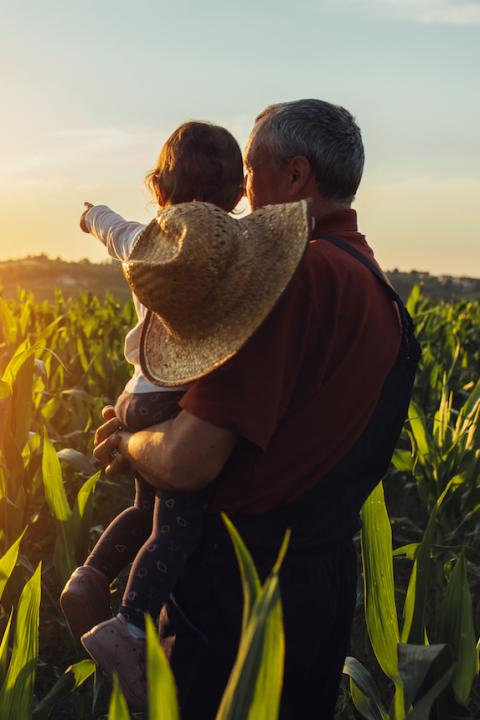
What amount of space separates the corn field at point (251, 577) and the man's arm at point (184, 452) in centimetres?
30

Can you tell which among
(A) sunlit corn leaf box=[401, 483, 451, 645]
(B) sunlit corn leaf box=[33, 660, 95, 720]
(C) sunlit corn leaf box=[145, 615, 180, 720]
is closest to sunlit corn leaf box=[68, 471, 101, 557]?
(B) sunlit corn leaf box=[33, 660, 95, 720]

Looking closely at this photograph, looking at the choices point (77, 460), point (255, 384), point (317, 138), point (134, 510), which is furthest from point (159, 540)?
point (77, 460)

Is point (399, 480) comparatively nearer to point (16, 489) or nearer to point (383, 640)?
point (16, 489)

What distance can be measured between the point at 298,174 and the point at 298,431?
446 mm

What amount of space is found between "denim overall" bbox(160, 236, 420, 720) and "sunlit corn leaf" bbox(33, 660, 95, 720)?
0.32 meters

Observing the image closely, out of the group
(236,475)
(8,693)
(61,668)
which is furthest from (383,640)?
(61,668)

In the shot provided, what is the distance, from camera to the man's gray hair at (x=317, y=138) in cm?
146

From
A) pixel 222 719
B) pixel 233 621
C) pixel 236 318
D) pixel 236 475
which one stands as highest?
pixel 236 318

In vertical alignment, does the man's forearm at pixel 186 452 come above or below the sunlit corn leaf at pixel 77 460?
above

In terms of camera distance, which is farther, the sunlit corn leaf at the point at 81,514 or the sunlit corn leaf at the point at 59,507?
the sunlit corn leaf at the point at 81,514

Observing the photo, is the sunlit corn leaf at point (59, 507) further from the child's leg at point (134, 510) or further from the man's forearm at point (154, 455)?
the man's forearm at point (154, 455)

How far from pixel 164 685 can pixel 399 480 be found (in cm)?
370

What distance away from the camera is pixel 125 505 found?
12.1ft

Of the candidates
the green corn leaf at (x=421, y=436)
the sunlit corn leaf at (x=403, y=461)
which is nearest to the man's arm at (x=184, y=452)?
the green corn leaf at (x=421, y=436)
